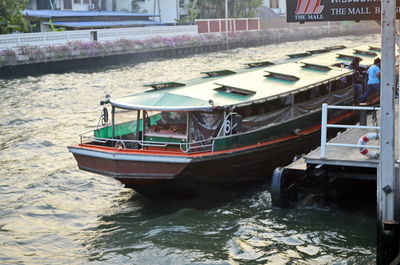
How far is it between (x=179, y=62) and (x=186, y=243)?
27.1 metres

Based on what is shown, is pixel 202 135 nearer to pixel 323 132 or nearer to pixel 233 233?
pixel 233 233

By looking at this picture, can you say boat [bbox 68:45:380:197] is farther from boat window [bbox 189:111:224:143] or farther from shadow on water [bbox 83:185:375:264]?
shadow on water [bbox 83:185:375:264]

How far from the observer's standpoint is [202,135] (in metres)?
11.1

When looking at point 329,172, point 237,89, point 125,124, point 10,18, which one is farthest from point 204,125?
point 10,18

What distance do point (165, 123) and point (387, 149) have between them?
473 cm

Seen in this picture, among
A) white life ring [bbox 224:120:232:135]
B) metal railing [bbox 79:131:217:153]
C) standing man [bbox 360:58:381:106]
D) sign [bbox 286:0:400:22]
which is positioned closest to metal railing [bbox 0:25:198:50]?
metal railing [bbox 79:131:217:153]

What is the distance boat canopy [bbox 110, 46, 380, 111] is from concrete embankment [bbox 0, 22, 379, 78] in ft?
59.1

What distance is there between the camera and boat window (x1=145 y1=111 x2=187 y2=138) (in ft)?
36.7

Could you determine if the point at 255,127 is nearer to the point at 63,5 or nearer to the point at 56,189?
the point at 56,189

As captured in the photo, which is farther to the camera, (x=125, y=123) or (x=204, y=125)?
(x=125, y=123)

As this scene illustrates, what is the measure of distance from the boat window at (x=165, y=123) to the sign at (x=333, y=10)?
267cm

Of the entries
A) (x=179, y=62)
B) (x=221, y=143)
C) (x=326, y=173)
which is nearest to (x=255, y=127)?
(x=221, y=143)

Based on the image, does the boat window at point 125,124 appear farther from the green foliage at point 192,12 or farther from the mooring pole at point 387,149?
the green foliage at point 192,12

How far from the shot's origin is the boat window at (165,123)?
36.7 ft
